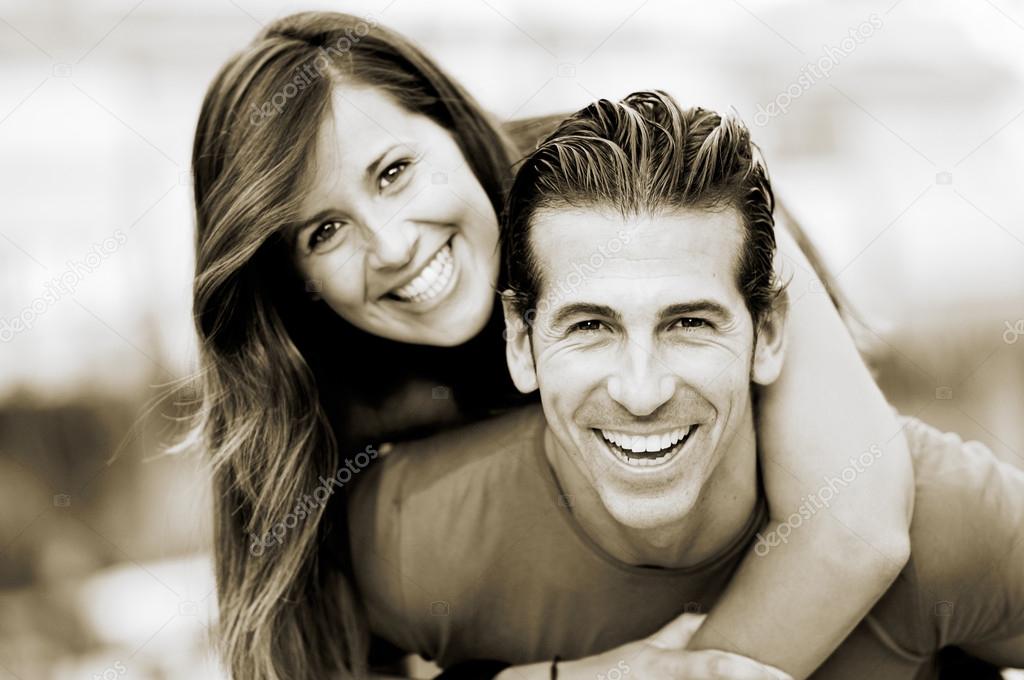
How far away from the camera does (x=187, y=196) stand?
1628 mm

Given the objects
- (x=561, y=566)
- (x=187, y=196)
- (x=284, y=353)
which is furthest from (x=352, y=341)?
(x=187, y=196)

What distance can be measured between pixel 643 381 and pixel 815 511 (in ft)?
0.74

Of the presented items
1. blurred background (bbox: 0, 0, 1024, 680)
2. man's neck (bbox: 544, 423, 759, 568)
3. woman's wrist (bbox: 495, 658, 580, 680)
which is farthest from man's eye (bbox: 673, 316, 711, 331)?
blurred background (bbox: 0, 0, 1024, 680)

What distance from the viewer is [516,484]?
985 mm

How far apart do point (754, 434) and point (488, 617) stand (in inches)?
12.4

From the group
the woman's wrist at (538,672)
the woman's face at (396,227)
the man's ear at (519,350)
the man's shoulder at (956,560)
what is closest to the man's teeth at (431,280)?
the woman's face at (396,227)

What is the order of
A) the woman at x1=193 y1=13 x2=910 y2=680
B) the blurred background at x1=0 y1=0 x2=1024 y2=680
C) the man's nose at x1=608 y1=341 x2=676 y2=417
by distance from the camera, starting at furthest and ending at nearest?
1. the blurred background at x1=0 y1=0 x2=1024 y2=680
2. the woman at x1=193 y1=13 x2=910 y2=680
3. the man's nose at x1=608 y1=341 x2=676 y2=417

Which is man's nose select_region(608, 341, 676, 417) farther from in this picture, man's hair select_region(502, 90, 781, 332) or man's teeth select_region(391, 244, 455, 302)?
man's teeth select_region(391, 244, 455, 302)

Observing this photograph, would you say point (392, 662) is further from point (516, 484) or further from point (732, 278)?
point (732, 278)

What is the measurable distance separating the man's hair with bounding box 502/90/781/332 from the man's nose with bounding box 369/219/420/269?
0.54 ft

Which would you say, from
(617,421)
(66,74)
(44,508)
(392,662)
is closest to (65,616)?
A: (44,508)

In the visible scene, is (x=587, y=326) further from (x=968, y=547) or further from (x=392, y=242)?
(x=968, y=547)

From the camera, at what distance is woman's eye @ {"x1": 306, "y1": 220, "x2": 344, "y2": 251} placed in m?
0.99

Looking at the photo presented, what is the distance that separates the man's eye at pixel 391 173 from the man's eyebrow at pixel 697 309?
332 millimetres
